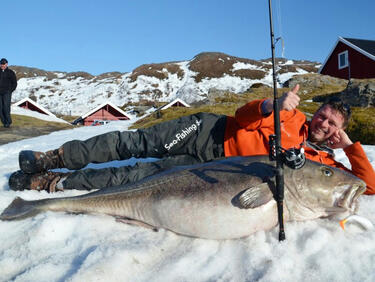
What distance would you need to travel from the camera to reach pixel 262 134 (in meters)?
3.30

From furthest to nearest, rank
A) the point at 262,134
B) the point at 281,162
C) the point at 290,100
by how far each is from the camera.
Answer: the point at 262,134
the point at 290,100
the point at 281,162

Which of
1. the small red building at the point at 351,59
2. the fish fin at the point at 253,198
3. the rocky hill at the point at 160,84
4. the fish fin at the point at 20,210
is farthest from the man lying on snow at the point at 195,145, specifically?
the rocky hill at the point at 160,84

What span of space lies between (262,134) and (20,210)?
2.62 m

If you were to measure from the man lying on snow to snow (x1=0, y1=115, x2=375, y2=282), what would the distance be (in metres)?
0.97

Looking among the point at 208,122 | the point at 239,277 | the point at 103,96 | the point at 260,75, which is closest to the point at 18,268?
the point at 239,277

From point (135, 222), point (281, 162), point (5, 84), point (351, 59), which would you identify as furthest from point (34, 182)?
point (351, 59)

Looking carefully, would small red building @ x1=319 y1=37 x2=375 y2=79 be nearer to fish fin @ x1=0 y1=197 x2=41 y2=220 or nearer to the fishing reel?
the fishing reel

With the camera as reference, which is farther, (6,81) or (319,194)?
(6,81)

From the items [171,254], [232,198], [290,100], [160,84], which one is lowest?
[160,84]

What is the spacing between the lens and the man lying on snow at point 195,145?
10.4ft

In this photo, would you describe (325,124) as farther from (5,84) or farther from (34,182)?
(5,84)

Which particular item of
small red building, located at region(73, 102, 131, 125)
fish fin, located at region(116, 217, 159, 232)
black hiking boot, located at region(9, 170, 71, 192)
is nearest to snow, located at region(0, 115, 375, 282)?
fish fin, located at region(116, 217, 159, 232)

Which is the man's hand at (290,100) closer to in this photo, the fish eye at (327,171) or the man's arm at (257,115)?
the man's arm at (257,115)

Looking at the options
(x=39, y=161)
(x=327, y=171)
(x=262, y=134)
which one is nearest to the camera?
(x=327, y=171)
